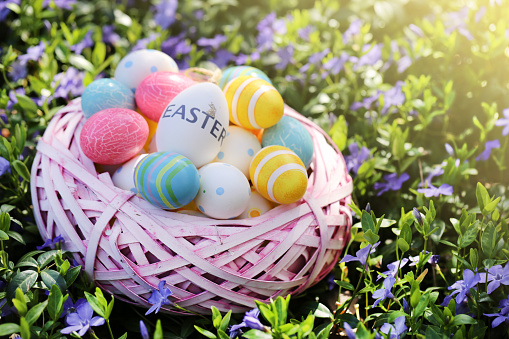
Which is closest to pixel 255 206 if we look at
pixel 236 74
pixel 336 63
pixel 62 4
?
pixel 236 74

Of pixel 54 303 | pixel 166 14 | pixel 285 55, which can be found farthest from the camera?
pixel 166 14

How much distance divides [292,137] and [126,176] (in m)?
0.49

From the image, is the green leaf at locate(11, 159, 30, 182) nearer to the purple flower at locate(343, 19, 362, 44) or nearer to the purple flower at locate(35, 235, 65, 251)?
the purple flower at locate(35, 235, 65, 251)

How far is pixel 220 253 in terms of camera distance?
1.16 m

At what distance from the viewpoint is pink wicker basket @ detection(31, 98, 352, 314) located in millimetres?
1149

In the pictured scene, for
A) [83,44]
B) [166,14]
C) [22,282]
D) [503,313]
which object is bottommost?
[22,282]

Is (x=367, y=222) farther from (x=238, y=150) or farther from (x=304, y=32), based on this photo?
(x=304, y=32)

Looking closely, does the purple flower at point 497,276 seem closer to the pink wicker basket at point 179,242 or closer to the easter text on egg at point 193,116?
the pink wicker basket at point 179,242

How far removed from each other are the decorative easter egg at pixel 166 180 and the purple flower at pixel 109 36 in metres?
1.23

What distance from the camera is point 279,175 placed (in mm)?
1233

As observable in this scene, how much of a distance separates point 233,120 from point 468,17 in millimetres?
1258

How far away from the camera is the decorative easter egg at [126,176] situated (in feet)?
4.37

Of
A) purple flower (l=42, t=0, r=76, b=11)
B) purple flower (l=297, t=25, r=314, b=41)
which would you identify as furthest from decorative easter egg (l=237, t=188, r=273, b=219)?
purple flower (l=42, t=0, r=76, b=11)

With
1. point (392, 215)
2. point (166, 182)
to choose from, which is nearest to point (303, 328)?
point (166, 182)
